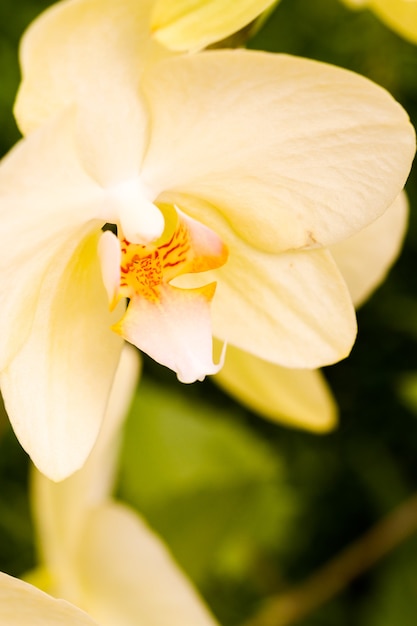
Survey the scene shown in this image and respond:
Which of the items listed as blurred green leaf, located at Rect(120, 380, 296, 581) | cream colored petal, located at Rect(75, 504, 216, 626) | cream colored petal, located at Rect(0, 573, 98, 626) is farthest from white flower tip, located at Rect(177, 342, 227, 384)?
blurred green leaf, located at Rect(120, 380, 296, 581)

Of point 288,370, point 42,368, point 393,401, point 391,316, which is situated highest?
point 42,368

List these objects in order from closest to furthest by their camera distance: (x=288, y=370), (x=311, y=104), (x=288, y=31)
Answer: (x=311, y=104), (x=288, y=370), (x=288, y=31)

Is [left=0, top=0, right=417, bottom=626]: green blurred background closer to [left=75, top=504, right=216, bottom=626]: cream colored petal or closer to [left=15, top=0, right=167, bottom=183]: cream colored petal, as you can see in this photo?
[left=75, top=504, right=216, bottom=626]: cream colored petal

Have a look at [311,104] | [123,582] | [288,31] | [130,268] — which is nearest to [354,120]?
[311,104]

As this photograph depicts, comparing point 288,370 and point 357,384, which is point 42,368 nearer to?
point 288,370

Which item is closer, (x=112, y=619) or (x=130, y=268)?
(x=130, y=268)

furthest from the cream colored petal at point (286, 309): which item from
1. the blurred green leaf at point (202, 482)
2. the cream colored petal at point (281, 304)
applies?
the blurred green leaf at point (202, 482)

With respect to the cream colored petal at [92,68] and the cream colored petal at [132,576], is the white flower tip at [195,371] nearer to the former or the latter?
the cream colored petal at [92,68]
